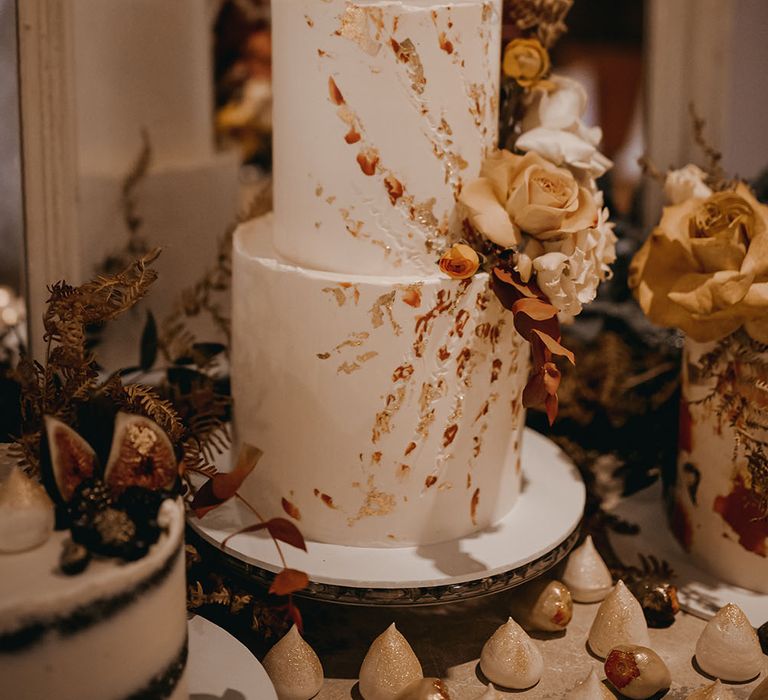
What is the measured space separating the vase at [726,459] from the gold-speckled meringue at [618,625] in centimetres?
15

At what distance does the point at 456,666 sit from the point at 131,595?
376mm

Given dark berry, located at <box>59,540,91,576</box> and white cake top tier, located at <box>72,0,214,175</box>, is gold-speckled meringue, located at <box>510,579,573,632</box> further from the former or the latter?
white cake top tier, located at <box>72,0,214,175</box>

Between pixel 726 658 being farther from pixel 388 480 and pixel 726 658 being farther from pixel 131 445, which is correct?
pixel 131 445

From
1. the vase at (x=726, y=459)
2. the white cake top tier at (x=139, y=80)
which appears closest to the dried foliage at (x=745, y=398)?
the vase at (x=726, y=459)

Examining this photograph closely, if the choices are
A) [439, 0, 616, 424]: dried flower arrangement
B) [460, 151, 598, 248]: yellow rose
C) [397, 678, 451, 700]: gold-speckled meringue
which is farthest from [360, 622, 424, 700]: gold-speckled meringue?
[460, 151, 598, 248]: yellow rose

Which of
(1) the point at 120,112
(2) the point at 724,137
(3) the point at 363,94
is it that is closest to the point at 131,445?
(3) the point at 363,94

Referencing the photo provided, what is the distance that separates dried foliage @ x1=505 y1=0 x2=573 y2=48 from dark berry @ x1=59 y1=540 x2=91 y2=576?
64cm

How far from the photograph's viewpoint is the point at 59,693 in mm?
640

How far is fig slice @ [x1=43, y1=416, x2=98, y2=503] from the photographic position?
69 cm

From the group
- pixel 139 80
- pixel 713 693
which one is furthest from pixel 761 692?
pixel 139 80

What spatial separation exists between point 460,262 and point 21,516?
0.40 metres

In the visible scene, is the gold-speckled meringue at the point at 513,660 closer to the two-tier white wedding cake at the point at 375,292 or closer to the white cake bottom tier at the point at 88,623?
the two-tier white wedding cake at the point at 375,292

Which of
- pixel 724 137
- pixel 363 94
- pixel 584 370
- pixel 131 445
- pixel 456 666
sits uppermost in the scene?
pixel 363 94

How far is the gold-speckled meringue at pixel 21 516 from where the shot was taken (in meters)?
0.65
